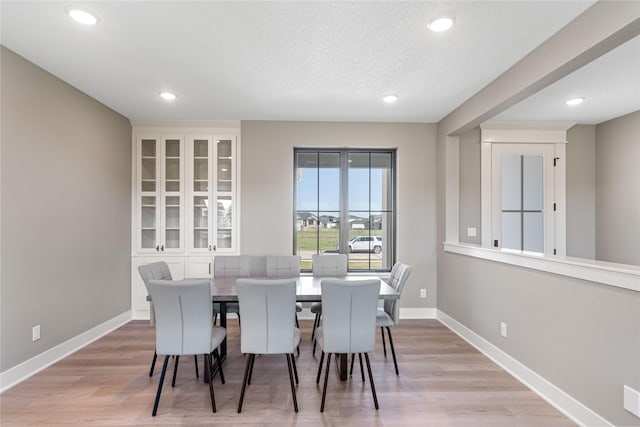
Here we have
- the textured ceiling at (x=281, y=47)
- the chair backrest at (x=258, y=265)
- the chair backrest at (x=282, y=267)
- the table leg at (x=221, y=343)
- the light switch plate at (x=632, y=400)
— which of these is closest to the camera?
the light switch plate at (x=632, y=400)

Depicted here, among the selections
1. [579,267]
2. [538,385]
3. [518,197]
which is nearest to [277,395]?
[538,385]

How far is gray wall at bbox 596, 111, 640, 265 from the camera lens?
11.4 ft

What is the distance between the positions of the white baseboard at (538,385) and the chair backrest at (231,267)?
2504 mm

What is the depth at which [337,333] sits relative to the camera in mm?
2020

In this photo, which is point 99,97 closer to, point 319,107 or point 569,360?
point 319,107

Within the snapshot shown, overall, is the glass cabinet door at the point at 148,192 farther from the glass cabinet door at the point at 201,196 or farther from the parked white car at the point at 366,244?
the parked white car at the point at 366,244

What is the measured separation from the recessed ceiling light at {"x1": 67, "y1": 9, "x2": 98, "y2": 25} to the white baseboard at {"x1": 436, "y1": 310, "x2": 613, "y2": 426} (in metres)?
4.00

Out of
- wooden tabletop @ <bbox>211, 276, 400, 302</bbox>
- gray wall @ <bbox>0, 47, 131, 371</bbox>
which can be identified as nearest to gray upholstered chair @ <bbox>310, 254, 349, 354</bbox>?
wooden tabletop @ <bbox>211, 276, 400, 302</bbox>

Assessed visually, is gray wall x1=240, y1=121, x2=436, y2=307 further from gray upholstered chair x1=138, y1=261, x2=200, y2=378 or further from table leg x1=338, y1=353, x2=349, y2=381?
table leg x1=338, y1=353, x2=349, y2=381

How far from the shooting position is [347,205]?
4.03m

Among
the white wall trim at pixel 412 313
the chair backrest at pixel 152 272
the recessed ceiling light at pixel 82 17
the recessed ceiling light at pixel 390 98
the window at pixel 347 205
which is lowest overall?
the white wall trim at pixel 412 313

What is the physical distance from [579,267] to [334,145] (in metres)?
2.81

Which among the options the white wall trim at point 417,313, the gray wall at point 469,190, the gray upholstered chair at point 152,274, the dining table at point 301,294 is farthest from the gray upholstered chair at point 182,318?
the gray wall at point 469,190

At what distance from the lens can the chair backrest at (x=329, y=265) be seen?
125 inches
